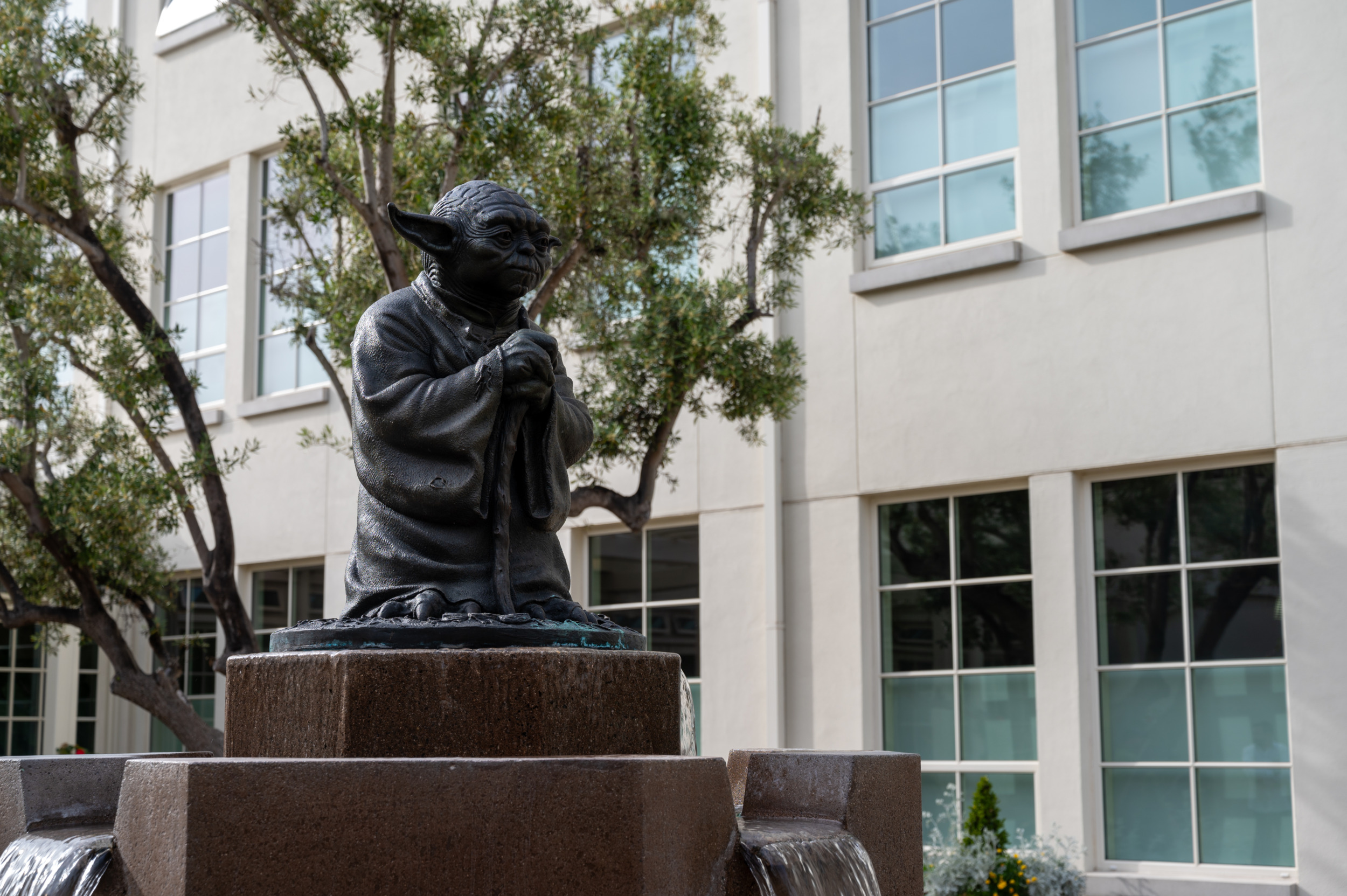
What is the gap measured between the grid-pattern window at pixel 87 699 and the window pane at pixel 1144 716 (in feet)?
41.2

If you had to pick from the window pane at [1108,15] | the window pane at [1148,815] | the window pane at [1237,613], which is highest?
the window pane at [1108,15]

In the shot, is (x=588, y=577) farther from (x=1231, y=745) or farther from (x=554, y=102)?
(x=1231, y=745)

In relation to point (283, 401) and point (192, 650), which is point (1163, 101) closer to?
point (283, 401)

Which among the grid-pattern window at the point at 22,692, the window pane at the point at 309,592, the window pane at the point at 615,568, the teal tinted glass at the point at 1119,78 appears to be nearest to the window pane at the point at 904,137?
the teal tinted glass at the point at 1119,78

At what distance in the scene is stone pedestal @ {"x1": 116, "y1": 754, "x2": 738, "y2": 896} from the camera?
11.7ft

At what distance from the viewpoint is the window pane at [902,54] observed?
12.5 m

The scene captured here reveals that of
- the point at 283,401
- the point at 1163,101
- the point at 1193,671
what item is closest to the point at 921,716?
the point at 1193,671

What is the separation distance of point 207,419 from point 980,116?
9.59 m

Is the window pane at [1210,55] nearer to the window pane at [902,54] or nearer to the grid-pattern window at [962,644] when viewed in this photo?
the window pane at [902,54]

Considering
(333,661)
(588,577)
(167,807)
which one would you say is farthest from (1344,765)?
(167,807)

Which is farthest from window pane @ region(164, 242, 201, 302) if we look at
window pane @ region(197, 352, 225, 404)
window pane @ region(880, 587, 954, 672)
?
window pane @ region(880, 587, 954, 672)

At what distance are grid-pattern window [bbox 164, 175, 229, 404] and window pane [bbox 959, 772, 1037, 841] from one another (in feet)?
33.1

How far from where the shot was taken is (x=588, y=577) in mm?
13938

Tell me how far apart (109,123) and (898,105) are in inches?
247
